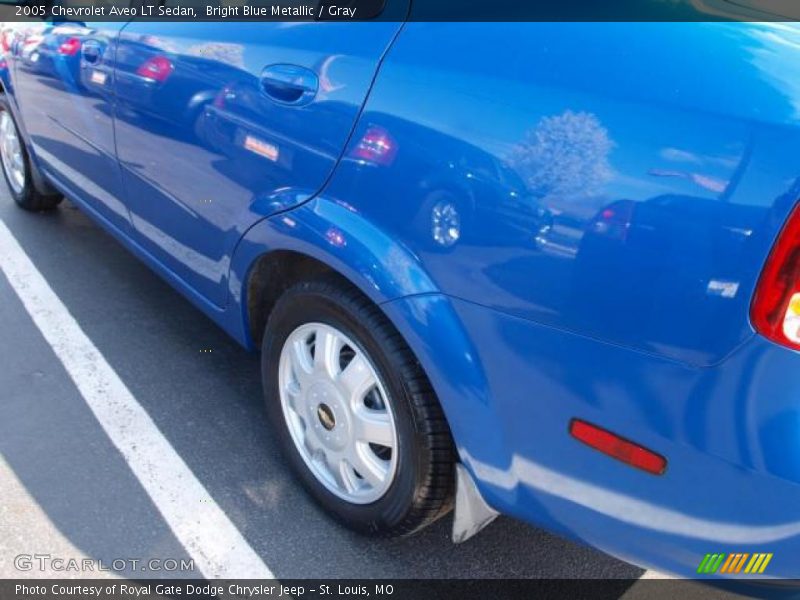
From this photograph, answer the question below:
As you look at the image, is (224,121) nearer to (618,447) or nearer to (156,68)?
(156,68)

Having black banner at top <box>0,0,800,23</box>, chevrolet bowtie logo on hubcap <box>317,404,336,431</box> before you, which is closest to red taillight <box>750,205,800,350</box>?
black banner at top <box>0,0,800,23</box>

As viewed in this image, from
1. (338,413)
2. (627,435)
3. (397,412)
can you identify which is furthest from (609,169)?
(338,413)

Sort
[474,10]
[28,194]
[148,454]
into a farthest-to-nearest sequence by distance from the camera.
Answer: [28,194] → [148,454] → [474,10]

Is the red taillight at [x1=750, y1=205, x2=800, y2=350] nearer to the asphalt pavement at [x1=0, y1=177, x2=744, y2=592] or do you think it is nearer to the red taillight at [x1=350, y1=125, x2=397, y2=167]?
the red taillight at [x1=350, y1=125, x2=397, y2=167]

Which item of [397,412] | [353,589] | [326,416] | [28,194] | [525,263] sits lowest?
[353,589]

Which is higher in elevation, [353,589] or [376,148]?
[376,148]

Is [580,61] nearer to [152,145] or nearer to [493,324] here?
[493,324]

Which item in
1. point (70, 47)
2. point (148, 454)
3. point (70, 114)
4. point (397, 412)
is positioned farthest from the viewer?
point (70, 114)

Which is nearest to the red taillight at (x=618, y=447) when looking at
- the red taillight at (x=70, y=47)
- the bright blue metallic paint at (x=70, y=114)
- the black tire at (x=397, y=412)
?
the black tire at (x=397, y=412)

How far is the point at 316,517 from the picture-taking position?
7.50 ft

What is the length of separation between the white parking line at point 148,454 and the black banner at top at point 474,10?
140 centimetres

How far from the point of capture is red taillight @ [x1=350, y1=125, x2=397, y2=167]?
A: 1669 mm

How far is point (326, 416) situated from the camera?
7.04 feet

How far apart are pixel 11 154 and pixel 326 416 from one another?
11.5 feet
